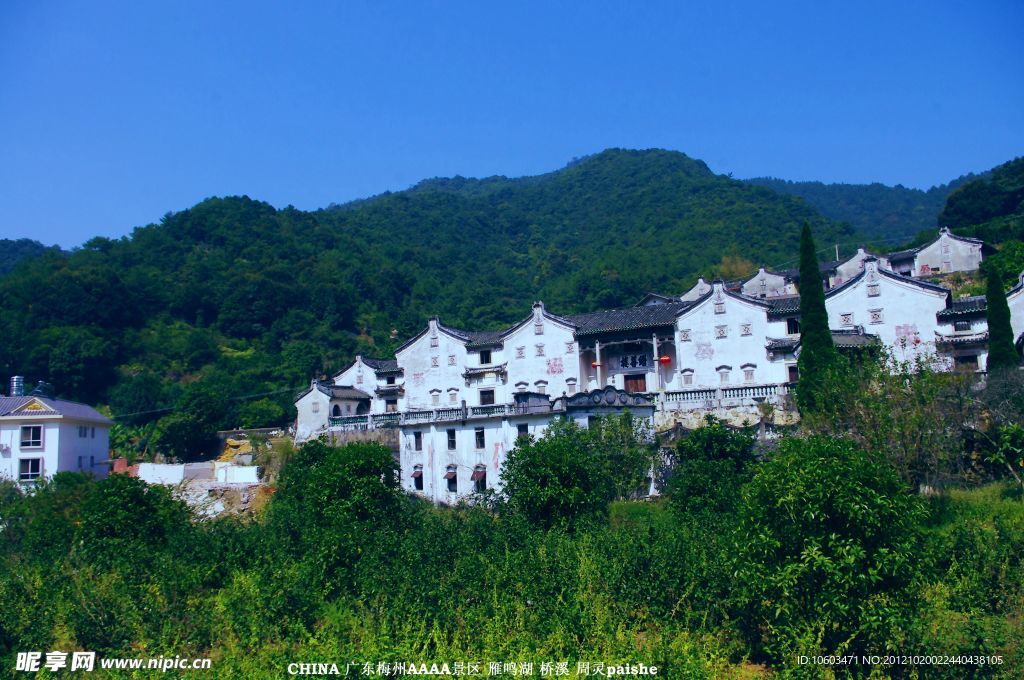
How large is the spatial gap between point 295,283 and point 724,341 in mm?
47836

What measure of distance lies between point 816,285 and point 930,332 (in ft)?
28.8

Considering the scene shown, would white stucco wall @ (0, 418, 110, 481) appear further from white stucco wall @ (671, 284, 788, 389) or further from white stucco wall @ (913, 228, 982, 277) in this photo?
white stucco wall @ (913, 228, 982, 277)

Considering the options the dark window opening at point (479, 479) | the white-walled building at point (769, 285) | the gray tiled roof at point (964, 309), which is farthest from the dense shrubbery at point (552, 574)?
the white-walled building at point (769, 285)

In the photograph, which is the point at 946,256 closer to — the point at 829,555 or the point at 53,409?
the point at 829,555

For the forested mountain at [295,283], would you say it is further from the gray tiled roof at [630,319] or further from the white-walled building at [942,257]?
the gray tiled roof at [630,319]

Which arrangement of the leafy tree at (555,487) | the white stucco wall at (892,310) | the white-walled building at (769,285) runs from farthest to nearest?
the white-walled building at (769,285)
the white stucco wall at (892,310)
the leafy tree at (555,487)

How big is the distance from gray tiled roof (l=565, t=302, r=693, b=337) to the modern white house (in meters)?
27.4

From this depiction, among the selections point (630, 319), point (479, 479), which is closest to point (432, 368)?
point (630, 319)

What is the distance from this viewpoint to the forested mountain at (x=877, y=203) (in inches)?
4579

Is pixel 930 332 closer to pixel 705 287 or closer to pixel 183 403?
pixel 705 287

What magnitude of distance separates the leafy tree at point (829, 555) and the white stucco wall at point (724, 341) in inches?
962

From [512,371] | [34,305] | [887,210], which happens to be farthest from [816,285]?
[887,210]

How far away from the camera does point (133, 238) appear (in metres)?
83.9

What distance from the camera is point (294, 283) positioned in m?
78.0
